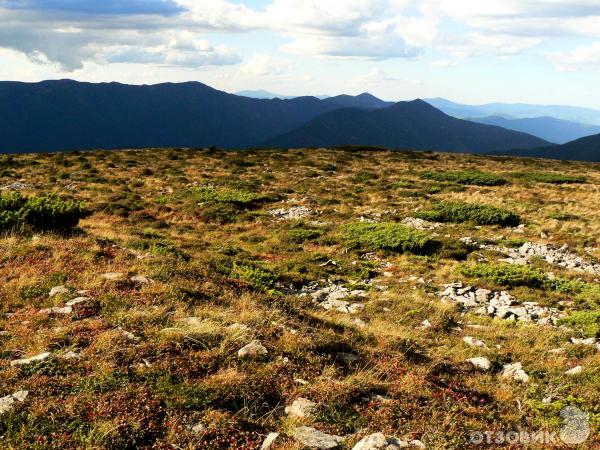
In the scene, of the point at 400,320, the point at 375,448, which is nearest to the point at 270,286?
the point at 400,320

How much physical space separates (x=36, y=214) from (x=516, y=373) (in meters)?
15.3

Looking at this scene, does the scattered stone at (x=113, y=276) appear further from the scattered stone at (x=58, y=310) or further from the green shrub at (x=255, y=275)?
the green shrub at (x=255, y=275)

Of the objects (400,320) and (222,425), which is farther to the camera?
(400,320)

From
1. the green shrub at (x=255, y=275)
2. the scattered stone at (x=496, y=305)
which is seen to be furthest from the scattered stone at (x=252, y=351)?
the scattered stone at (x=496, y=305)

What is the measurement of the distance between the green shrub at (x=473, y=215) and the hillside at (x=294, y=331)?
5.7 inches

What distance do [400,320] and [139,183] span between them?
92.1 ft

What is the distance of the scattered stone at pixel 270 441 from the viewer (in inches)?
207

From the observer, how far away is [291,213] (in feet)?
83.4

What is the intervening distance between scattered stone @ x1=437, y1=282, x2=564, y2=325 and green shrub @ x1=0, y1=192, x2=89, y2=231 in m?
13.3

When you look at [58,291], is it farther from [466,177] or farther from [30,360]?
[466,177]

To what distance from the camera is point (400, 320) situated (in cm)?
1106

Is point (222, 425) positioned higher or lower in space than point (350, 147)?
lower

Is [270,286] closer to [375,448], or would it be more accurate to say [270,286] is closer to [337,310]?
[337,310]

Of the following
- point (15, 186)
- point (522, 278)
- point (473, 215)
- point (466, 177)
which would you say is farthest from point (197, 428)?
point (466, 177)
